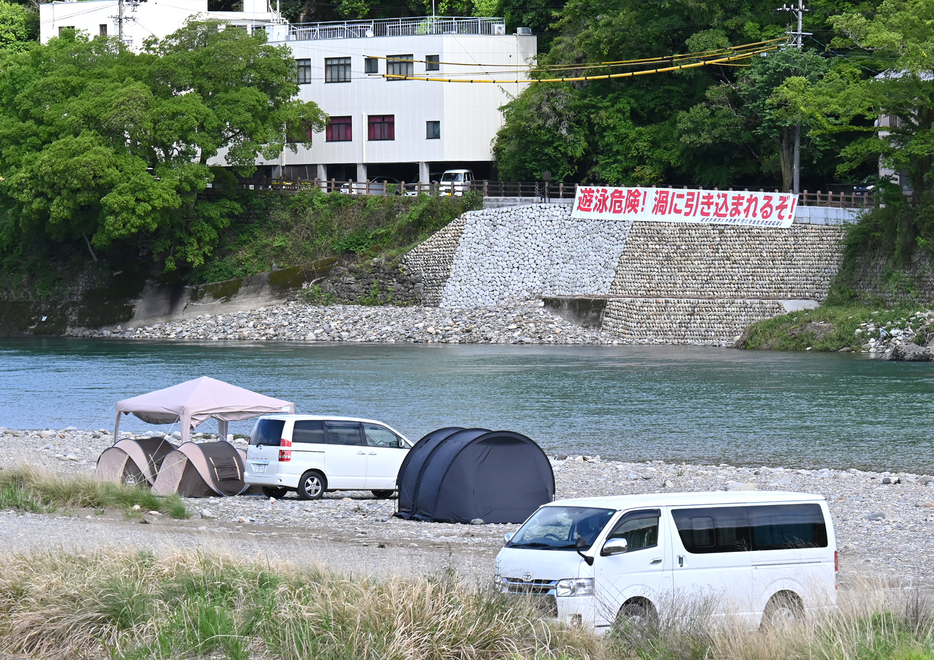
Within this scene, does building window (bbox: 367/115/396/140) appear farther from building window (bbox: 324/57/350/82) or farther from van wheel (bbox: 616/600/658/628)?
van wheel (bbox: 616/600/658/628)

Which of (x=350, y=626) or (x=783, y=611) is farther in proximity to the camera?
(x=783, y=611)

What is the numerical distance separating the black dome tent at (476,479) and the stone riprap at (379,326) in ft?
123

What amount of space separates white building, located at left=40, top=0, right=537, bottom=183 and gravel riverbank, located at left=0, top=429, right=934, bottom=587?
50663 millimetres

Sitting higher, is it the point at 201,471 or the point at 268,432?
the point at 268,432

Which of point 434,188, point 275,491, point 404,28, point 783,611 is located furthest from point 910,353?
point 404,28

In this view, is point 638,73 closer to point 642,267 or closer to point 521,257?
point 642,267

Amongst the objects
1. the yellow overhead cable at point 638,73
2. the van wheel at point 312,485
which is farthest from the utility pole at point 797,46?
the van wheel at point 312,485

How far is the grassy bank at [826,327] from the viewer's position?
48.6 metres

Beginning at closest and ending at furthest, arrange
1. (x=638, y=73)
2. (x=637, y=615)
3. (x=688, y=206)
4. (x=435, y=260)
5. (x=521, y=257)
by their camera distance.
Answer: (x=637, y=615)
(x=688, y=206)
(x=521, y=257)
(x=638, y=73)
(x=435, y=260)

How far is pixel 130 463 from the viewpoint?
20.8 meters

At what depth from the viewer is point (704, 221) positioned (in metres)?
58.4

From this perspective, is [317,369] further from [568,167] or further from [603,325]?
[568,167]

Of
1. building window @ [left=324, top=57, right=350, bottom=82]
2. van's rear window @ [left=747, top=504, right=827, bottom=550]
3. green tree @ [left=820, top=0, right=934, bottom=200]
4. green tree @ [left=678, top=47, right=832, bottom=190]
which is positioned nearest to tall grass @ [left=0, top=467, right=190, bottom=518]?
van's rear window @ [left=747, top=504, right=827, bottom=550]

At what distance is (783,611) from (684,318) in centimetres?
4378
